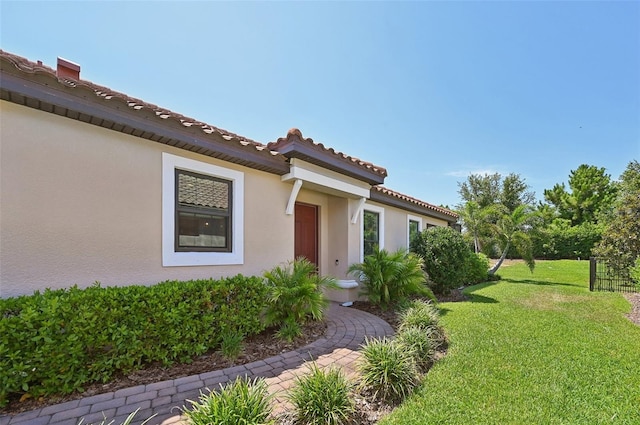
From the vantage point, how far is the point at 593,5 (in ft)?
26.0

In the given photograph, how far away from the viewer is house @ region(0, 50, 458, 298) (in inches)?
141

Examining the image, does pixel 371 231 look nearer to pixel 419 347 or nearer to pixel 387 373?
pixel 419 347

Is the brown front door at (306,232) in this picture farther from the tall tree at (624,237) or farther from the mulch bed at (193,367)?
the tall tree at (624,237)

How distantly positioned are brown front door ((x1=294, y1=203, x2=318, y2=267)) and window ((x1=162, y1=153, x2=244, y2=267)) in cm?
282

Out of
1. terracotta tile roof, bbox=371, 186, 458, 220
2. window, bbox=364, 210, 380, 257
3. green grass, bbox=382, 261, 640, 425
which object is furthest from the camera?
terracotta tile roof, bbox=371, 186, 458, 220

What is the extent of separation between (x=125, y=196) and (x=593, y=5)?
12.6m

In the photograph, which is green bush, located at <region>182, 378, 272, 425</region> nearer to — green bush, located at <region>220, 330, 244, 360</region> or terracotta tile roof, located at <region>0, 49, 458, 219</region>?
green bush, located at <region>220, 330, 244, 360</region>

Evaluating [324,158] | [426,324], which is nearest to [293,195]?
[324,158]

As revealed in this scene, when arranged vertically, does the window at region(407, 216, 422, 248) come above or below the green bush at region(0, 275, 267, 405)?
above

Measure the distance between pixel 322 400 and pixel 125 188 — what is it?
4.16 meters

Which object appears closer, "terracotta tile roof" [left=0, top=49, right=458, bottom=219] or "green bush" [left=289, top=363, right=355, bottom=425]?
"green bush" [left=289, top=363, right=355, bottom=425]

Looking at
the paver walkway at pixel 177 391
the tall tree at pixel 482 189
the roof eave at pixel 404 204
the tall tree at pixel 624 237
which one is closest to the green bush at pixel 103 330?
the paver walkway at pixel 177 391

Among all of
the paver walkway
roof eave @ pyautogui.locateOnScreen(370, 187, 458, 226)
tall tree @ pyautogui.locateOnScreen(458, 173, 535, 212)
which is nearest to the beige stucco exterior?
the paver walkway

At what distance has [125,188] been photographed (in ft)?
14.5
